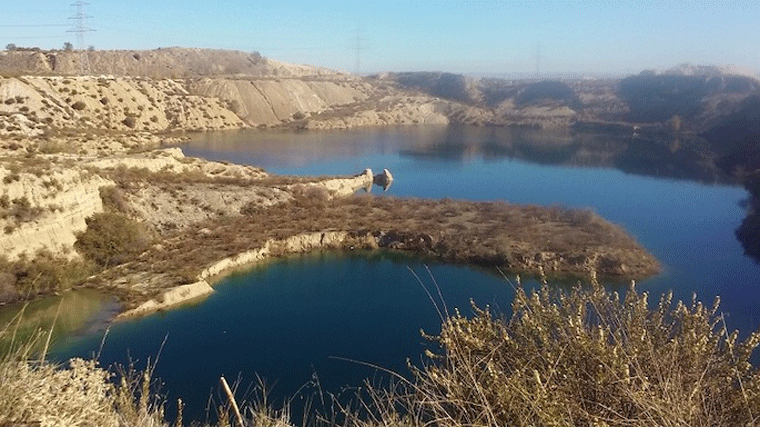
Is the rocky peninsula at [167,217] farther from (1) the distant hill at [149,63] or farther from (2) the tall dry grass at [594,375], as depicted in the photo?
(1) the distant hill at [149,63]

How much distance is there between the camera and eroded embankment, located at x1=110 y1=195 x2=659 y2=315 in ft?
54.6

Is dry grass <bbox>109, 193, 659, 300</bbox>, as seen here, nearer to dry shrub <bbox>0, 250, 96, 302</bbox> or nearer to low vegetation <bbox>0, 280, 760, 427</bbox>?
dry shrub <bbox>0, 250, 96, 302</bbox>

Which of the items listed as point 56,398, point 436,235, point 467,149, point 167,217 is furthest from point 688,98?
point 56,398

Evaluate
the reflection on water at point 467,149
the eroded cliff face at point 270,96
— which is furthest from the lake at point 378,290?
the eroded cliff face at point 270,96

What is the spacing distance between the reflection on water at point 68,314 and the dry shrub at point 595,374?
11765 mm

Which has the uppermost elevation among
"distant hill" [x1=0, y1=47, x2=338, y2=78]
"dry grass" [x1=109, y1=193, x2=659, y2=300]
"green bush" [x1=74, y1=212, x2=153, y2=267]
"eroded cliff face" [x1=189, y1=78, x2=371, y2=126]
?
"distant hill" [x1=0, y1=47, x2=338, y2=78]

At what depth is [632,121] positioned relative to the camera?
67.1 meters

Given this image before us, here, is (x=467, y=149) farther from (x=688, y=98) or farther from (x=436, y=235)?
(x=688, y=98)

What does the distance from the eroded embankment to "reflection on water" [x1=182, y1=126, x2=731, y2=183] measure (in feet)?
43.3

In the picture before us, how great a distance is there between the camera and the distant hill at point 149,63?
5885 centimetres

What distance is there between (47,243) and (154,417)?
1395cm

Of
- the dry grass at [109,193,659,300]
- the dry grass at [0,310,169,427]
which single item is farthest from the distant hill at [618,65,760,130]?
the dry grass at [0,310,169,427]

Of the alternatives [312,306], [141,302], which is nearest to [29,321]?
[141,302]

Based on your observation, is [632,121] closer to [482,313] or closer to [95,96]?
[95,96]
